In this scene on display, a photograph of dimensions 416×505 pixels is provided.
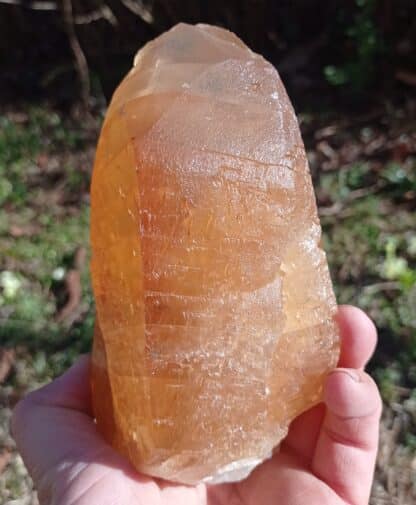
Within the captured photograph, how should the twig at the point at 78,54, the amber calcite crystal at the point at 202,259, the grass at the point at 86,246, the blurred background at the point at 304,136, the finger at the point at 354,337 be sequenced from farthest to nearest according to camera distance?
1. the twig at the point at 78,54
2. the blurred background at the point at 304,136
3. the grass at the point at 86,246
4. the finger at the point at 354,337
5. the amber calcite crystal at the point at 202,259

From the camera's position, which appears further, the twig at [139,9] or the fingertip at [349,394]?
the twig at [139,9]

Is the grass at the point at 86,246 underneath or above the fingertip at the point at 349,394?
underneath

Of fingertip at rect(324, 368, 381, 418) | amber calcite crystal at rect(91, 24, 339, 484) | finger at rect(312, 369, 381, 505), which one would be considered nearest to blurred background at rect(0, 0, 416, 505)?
finger at rect(312, 369, 381, 505)

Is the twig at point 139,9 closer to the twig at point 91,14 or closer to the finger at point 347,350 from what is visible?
the twig at point 91,14

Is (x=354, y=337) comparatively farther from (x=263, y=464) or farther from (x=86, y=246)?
(x=86, y=246)

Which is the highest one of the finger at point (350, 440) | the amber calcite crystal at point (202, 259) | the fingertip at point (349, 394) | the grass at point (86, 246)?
the amber calcite crystal at point (202, 259)

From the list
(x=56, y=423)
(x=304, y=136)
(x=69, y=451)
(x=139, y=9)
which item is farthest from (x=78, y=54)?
(x=69, y=451)

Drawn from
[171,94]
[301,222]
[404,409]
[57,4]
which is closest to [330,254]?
[404,409]

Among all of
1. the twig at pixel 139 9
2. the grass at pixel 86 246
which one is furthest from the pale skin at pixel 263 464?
the twig at pixel 139 9
